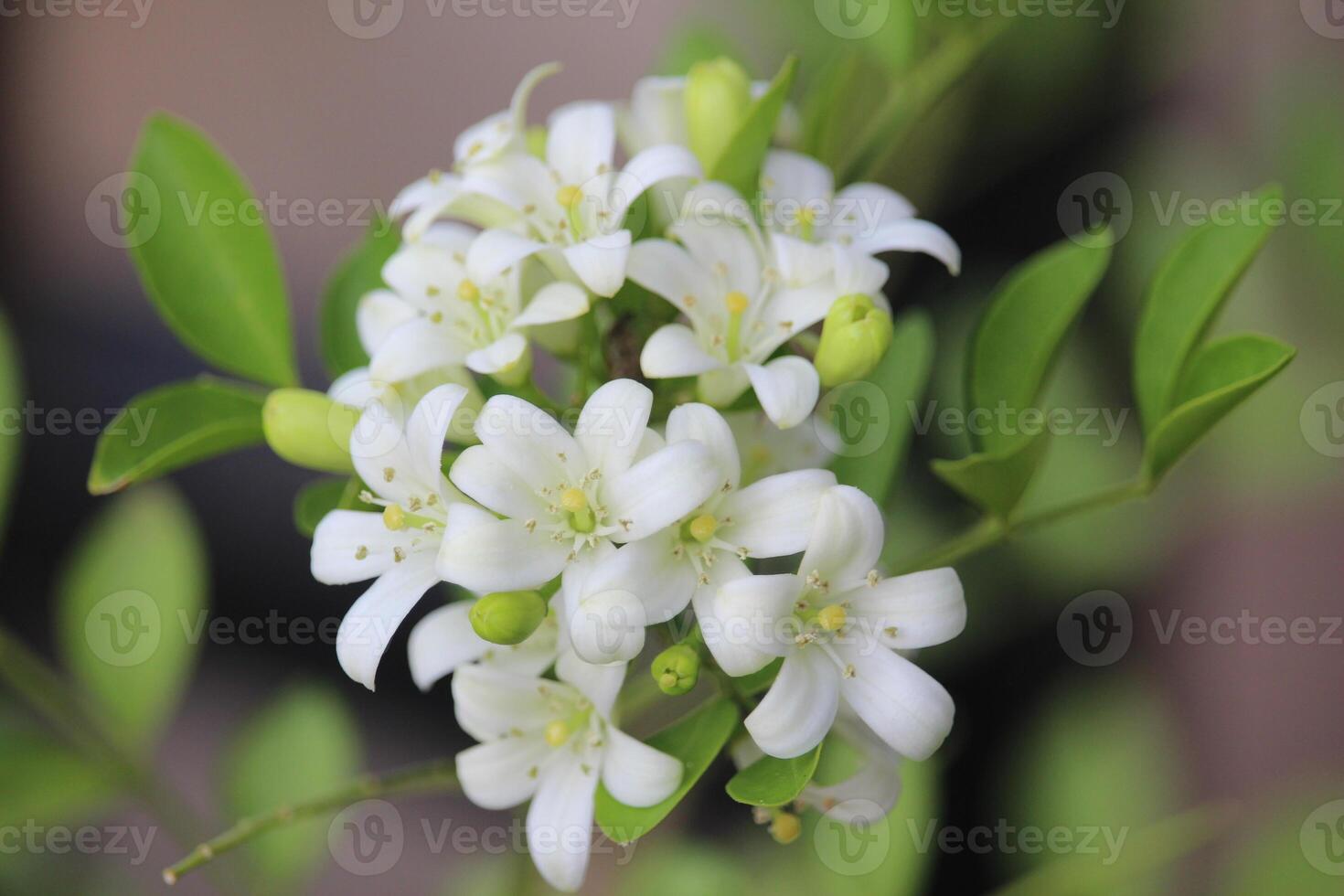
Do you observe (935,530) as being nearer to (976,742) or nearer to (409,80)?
(976,742)

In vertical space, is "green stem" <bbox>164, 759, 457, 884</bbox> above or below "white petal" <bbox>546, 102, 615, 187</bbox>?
below

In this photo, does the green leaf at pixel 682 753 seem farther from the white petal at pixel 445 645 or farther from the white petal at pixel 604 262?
the white petal at pixel 604 262

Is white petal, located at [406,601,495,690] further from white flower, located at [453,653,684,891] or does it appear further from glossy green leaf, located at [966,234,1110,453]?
glossy green leaf, located at [966,234,1110,453]

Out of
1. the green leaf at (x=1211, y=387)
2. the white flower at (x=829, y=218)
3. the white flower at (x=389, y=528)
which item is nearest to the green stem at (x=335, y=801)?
the white flower at (x=389, y=528)

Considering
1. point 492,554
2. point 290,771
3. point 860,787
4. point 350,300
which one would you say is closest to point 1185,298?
point 860,787

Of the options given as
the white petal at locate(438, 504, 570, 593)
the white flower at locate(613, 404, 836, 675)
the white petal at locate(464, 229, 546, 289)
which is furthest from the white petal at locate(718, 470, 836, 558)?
the white petal at locate(464, 229, 546, 289)
